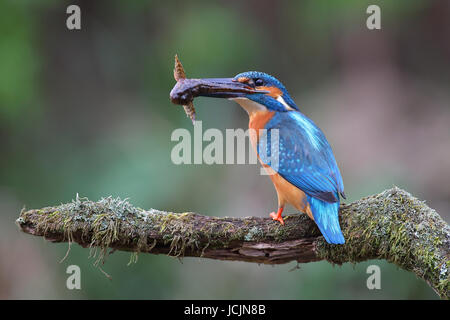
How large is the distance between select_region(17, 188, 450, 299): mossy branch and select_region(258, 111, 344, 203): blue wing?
217 millimetres

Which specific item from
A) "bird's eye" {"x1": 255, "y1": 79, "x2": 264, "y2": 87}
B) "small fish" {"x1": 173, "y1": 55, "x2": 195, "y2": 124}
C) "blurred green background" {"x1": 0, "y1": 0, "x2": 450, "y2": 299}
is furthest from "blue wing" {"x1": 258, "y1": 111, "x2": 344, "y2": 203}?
"blurred green background" {"x1": 0, "y1": 0, "x2": 450, "y2": 299}

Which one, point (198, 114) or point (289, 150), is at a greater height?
point (198, 114)

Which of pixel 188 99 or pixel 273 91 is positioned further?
pixel 273 91

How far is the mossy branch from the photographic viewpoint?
9.66 feet

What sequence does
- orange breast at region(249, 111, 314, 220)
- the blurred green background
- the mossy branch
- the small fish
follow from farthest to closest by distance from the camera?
1. the blurred green background
2. the small fish
3. orange breast at region(249, 111, 314, 220)
4. the mossy branch

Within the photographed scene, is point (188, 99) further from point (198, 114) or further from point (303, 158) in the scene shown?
point (198, 114)

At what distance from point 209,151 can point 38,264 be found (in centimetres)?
239

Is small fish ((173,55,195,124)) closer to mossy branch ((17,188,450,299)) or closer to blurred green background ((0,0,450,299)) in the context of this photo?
mossy branch ((17,188,450,299))

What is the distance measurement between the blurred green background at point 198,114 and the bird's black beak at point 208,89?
2.38 m

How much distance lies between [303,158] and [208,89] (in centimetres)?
81

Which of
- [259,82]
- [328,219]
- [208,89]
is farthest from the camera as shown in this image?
[259,82]

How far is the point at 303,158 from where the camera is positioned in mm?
3307

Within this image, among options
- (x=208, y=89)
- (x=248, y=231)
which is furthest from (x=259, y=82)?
(x=248, y=231)

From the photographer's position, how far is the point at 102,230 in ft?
9.98
